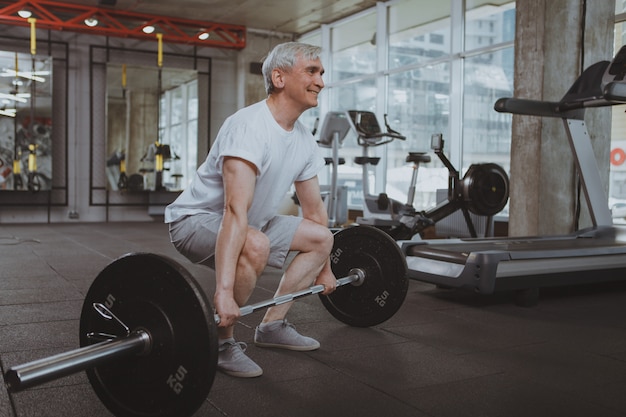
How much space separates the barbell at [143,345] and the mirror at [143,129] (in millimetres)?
7946

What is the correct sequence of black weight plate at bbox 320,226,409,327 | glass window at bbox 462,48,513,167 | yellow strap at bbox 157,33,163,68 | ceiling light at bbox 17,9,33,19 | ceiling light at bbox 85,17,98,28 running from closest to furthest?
black weight plate at bbox 320,226,409,327
glass window at bbox 462,48,513,167
ceiling light at bbox 17,9,33,19
ceiling light at bbox 85,17,98,28
yellow strap at bbox 157,33,163,68

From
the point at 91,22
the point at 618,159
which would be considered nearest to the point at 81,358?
the point at 618,159

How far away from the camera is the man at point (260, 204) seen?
1799 millimetres

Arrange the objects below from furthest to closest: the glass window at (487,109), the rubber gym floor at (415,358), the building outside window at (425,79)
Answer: the building outside window at (425,79)
the glass window at (487,109)
the rubber gym floor at (415,358)

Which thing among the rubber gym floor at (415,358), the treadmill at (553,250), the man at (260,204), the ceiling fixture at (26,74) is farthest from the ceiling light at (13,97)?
the man at (260,204)

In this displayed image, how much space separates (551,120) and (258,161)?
367cm

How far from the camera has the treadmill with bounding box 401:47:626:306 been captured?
10.2 ft

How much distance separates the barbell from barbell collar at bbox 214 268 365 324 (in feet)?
0.10

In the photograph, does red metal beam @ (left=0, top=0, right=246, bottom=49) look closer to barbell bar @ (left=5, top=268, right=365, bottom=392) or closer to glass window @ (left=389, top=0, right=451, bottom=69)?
glass window @ (left=389, top=0, right=451, bottom=69)

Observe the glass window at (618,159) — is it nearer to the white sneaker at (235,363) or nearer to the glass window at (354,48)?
the glass window at (354,48)

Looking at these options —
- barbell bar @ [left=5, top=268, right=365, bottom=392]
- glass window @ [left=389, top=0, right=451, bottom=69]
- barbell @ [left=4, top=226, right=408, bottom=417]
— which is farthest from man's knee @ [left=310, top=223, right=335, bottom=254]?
glass window @ [left=389, top=0, right=451, bottom=69]

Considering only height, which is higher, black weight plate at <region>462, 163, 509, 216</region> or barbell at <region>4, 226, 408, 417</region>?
black weight plate at <region>462, 163, 509, 216</region>

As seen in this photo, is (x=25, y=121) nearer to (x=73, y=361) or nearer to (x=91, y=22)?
(x=91, y=22)

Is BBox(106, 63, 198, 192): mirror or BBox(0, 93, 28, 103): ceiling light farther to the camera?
BBox(106, 63, 198, 192): mirror
